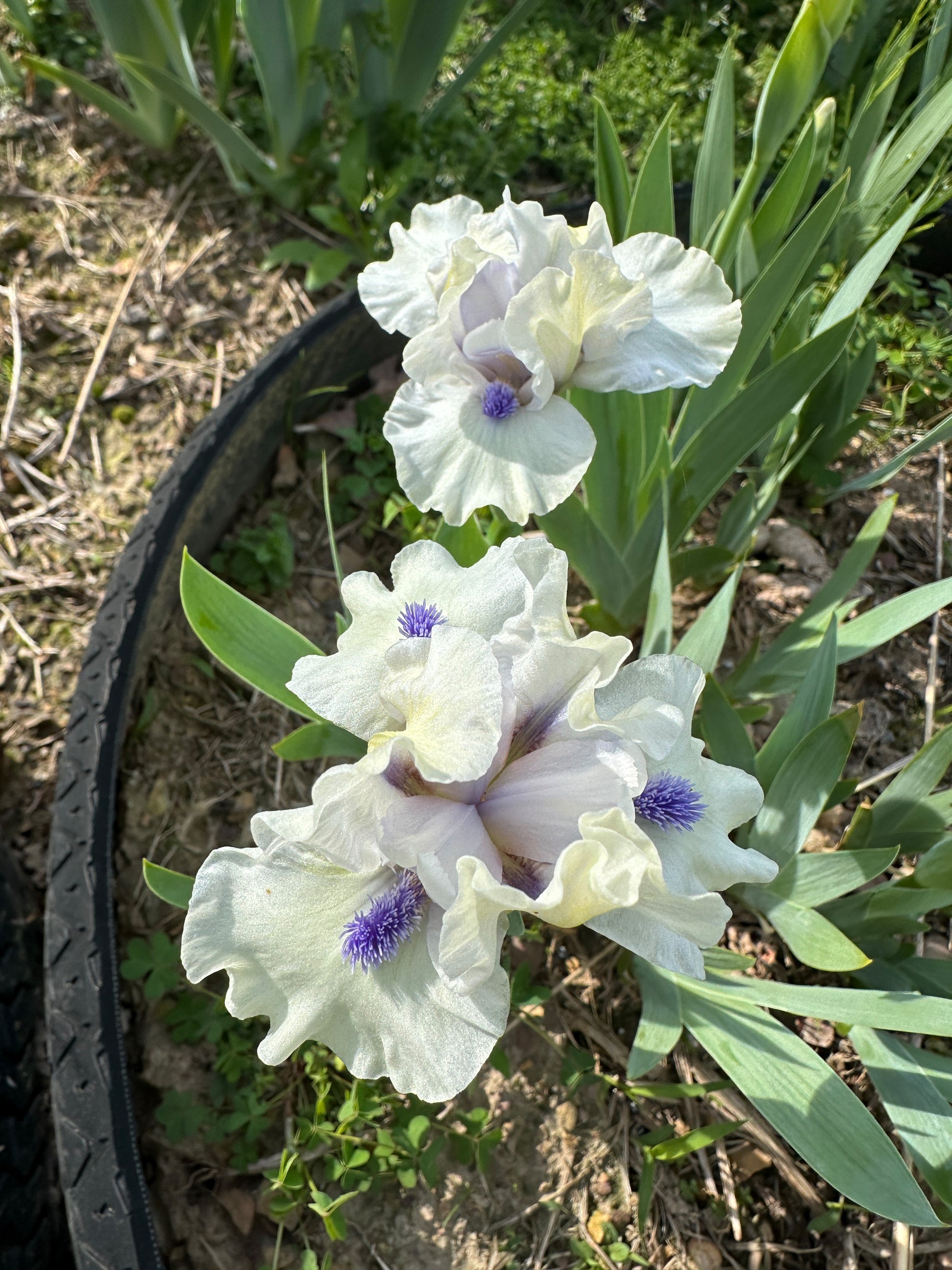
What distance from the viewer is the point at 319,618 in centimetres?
191

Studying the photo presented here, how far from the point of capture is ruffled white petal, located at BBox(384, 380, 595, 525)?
1081mm

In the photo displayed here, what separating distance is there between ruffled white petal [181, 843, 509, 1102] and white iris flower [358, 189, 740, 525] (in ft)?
1.61

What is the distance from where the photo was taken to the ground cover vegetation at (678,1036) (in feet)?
3.70

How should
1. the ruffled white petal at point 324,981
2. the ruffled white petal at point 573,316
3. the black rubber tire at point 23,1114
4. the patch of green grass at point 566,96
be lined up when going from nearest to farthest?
the ruffled white petal at point 324,981 → the ruffled white petal at point 573,316 → the black rubber tire at point 23,1114 → the patch of green grass at point 566,96

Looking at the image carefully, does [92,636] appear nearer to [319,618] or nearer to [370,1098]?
[319,618]

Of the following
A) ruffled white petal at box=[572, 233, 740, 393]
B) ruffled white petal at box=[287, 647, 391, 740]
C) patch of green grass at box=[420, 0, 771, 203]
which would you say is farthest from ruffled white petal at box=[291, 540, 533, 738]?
patch of green grass at box=[420, 0, 771, 203]

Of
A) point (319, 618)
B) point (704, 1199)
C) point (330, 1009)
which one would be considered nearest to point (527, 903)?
point (330, 1009)

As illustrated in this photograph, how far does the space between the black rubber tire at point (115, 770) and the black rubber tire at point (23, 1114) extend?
0.08m

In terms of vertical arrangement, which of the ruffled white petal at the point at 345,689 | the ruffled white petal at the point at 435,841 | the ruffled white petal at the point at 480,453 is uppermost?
the ruffled white petal at the point at 480,453

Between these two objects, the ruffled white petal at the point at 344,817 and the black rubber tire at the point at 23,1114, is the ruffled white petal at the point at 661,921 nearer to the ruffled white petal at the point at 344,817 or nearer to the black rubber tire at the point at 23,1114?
the ruffled white petal at the point at 344,817

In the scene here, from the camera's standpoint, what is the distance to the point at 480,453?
3.62 feet

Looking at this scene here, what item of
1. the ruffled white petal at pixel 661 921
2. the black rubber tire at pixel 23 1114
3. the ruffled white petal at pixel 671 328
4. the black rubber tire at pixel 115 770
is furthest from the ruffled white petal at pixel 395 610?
the black rubber tire at pixel 23 1114

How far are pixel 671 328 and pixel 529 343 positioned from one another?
217 mm

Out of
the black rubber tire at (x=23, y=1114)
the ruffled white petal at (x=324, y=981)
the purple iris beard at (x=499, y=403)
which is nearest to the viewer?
the ruffled white petal at (x=324, y=981)
